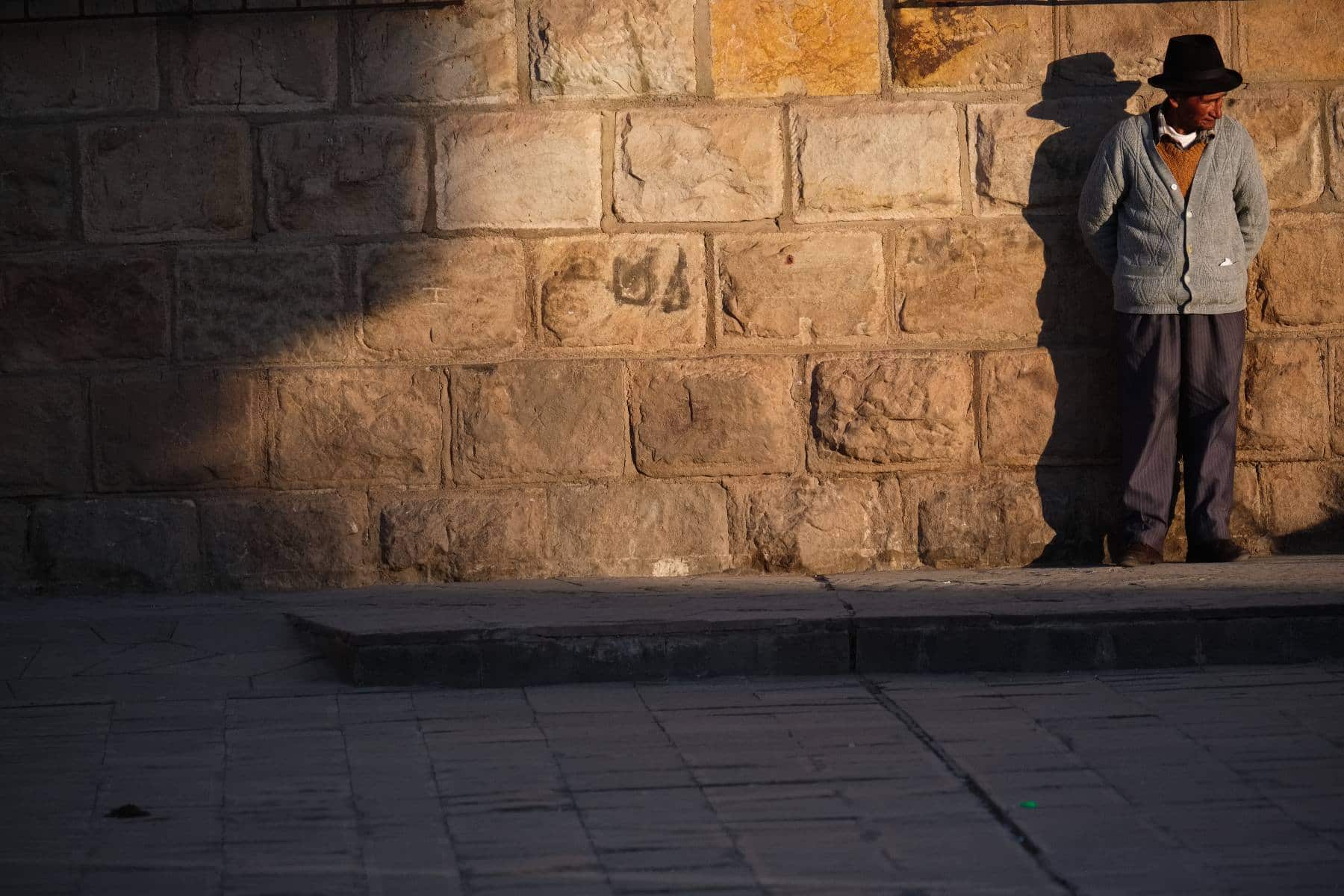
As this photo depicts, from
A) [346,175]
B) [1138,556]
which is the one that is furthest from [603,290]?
[1138,556]

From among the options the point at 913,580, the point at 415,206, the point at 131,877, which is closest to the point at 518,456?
the point at 415,206

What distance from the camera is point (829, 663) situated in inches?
212

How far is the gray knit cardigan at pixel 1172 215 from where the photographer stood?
6.48 meters

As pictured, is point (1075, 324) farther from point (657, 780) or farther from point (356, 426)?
point (657, 780)

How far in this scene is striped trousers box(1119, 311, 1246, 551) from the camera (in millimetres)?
6551

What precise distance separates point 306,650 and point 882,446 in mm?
2409

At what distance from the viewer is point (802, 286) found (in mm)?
6637

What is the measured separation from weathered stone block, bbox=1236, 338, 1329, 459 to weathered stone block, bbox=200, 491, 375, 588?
360cm

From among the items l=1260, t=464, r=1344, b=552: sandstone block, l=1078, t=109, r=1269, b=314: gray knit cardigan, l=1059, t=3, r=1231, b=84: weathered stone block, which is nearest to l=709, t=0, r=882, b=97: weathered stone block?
l=1059, t=3, r=1231, b=84: weathered stone block

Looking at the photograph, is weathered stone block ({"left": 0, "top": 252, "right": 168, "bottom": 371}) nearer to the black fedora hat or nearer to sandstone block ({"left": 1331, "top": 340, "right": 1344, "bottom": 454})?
the black fedora hat

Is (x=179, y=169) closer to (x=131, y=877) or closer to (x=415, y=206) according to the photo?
(x=415, y=206)

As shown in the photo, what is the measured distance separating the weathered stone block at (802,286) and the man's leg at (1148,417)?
3.28 ft

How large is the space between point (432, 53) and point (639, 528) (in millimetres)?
2005

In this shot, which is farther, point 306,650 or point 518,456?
point 518,456
